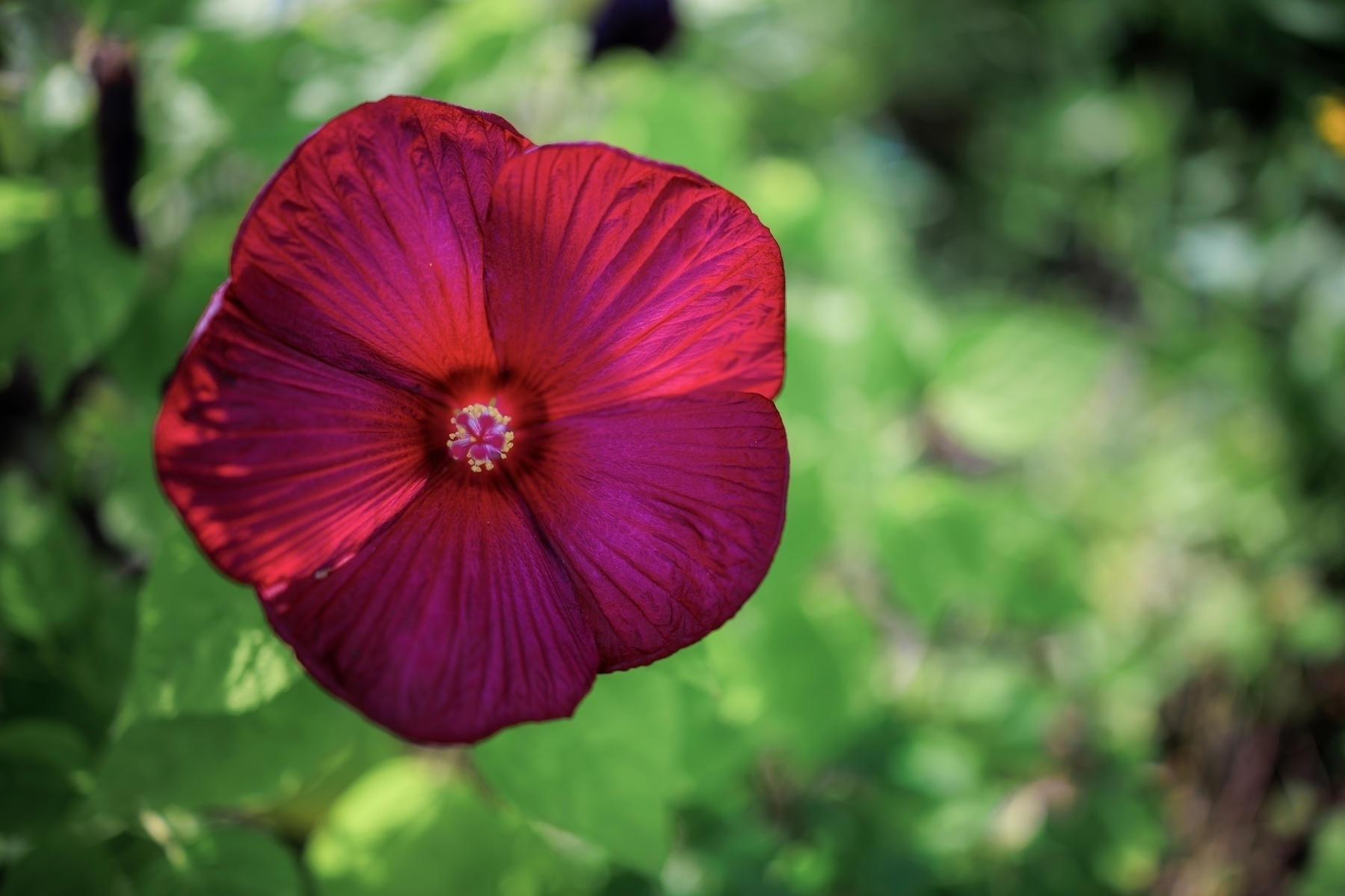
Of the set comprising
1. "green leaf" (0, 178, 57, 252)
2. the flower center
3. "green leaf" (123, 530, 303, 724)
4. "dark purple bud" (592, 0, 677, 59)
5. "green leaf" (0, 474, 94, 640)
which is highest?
"dark purple bud" (592, 0, 677, 59)

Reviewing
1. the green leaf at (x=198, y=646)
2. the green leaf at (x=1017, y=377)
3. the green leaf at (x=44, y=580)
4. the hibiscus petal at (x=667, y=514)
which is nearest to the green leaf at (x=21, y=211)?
the green leaf at (x=44, y=580)

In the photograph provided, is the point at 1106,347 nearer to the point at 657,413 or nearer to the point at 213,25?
the point at 657,413

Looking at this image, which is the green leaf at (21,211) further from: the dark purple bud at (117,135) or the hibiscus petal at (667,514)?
the hibiscus petal at (667,514)

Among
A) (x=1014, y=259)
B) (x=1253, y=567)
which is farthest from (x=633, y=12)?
(x=1014, y=259)

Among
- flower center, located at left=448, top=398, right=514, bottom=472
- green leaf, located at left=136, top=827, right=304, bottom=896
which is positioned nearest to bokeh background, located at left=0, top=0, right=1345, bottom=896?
green leaf, located at left=136, top=827, right=304, bottom=896

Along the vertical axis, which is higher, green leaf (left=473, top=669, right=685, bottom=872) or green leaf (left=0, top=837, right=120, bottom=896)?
green leaf (left=473, top=669, right=685, bottom=872)

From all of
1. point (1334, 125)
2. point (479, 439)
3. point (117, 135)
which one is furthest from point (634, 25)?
point (1334, 125)

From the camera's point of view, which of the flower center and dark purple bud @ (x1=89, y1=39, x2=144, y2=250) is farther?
dark purple bud @ (x1=89, y1=39, x2=144, y2=250)

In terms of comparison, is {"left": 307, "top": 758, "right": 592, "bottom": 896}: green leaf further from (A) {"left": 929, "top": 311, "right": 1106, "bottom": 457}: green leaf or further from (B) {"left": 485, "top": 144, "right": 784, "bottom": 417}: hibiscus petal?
(A) {"left": 929, "top": 311, "right": 1106, "bottom": 457}: green leaf
